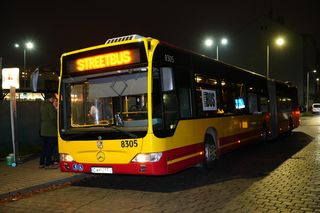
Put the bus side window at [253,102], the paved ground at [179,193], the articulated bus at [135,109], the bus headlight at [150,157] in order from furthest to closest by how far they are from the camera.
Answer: the bus side window at [253,102], the articulated bus at [135,109], the bus headlight at [150,157], the paved ground at [179,193]

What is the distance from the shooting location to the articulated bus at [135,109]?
7.82 meters

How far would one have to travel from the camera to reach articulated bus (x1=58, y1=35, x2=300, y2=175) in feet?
25.7

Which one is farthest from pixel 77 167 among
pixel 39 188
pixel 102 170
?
pixel 39 188

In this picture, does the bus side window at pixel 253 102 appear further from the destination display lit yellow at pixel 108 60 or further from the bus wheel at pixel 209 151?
the destination display lit yellow at pixel 108 60

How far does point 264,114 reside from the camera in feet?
54.1

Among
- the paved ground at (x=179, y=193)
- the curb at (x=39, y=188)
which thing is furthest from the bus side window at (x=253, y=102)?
the curb at (x=39, y=188)

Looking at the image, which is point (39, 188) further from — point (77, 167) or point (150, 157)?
point (150, 157)

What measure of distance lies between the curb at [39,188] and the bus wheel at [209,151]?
3.07m

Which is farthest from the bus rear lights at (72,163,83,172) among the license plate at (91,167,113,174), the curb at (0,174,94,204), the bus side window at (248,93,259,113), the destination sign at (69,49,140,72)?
the bus side window at (248,93,259,113)

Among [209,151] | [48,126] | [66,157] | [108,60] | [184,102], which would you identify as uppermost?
[108,60]

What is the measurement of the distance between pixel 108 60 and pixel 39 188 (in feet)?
10.4

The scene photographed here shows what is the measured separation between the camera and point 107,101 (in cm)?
864

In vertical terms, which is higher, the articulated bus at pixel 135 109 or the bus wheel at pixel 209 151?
the articulated bus at pixel 135 109

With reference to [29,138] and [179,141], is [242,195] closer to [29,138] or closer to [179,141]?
[179,141]
